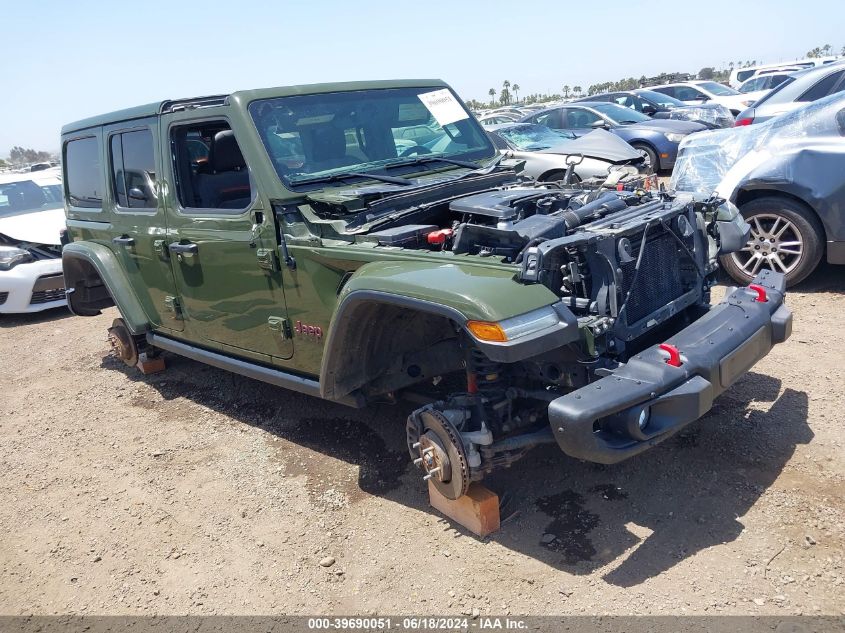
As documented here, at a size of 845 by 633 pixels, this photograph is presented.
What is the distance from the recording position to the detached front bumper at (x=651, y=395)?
2.65 meters

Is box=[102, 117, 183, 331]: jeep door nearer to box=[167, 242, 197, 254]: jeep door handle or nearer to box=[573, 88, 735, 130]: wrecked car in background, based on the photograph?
box=[167, 242, 197, 254]: jeep door handle

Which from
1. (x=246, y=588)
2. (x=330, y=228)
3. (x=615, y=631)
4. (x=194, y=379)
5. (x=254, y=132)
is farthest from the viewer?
(x=194, y=379)

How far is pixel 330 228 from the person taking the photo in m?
3.57

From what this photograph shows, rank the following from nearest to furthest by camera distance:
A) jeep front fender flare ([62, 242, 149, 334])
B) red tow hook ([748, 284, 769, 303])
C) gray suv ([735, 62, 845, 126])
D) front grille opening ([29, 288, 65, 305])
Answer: red tow hook ([748, 284, 769, 303]), jeep front fender flare ([62, 242, 149, 334]), gray suv ([735, 62, 845, 126]), front grille opening ([29, 288, 65, 305])

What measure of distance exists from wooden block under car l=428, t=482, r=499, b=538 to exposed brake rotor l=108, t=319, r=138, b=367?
3.54 meters

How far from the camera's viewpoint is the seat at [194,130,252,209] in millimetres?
4117

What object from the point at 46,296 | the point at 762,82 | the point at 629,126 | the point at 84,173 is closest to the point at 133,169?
the point at 84,173

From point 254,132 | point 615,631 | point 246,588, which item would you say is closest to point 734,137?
point 254,132

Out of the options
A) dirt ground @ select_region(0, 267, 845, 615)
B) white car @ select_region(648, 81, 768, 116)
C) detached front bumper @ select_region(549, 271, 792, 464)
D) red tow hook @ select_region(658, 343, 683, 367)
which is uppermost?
white car @ select_region(648, 81, 768, 116)

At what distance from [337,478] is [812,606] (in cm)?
234

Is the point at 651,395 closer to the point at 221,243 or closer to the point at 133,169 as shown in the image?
the point at 221,243

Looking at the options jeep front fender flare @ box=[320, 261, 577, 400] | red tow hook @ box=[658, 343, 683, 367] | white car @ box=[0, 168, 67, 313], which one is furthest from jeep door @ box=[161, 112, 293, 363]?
white car @ box=[0, 168, 67, 313]

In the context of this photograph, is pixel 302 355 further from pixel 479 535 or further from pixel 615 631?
pixel 615 631

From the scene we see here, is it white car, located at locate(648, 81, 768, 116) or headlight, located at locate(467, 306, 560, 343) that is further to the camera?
white car, located at locate(648, 81, 768, 116)
